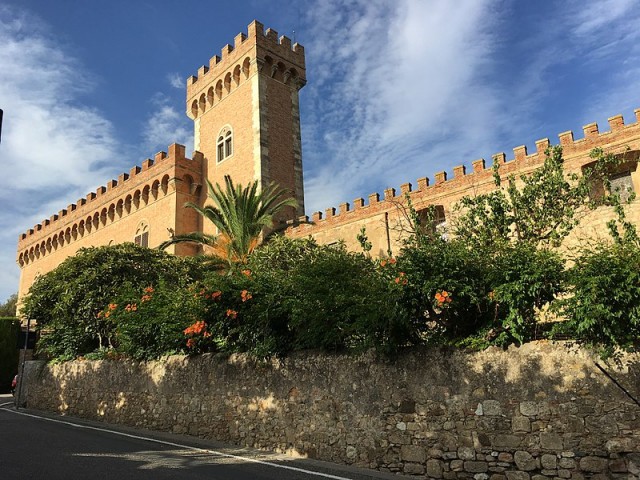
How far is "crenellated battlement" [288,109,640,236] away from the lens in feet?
64.2

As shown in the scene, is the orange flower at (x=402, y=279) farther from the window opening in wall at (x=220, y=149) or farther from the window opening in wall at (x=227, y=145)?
the window opening in wall at (x=220, y=149)

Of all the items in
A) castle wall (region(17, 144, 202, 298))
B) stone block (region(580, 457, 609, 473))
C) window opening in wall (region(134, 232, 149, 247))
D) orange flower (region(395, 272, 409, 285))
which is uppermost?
castle wall (region(17, 144, 202, 298))

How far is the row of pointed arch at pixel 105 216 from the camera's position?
31.8 meters

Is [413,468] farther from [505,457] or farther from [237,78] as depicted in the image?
[237,78]

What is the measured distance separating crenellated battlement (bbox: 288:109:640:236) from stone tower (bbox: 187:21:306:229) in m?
3.68

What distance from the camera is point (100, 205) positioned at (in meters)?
36.7

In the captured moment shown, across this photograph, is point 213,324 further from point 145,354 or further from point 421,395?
point 421,395

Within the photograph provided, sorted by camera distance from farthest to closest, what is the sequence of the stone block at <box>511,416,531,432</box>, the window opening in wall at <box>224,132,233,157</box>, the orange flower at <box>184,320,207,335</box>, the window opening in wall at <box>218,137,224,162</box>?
the window opening in wall at <box>218,137,224,162</box> < the window opening in wall at <box>224,132,233,157</box> < the orange flower at <box>184,320,207,335</box> < the stone block at <box>511,416,531,432</box>

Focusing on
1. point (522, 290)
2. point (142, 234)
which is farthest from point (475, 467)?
point (142, 234)

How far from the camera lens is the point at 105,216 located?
36.5m

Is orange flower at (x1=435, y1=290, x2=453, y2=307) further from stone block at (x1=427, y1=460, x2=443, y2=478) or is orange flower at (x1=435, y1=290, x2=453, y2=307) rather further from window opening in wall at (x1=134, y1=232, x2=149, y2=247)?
window opening in wall at (x1=134, y1=232, x2=149, y2=247)

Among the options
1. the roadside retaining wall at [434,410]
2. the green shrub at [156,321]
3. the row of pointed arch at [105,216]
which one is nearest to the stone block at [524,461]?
the roadside retaining wall at [434,410]

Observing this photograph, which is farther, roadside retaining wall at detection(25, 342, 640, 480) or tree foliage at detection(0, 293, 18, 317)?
tree foliage at detection(0, 293, 18, 317)

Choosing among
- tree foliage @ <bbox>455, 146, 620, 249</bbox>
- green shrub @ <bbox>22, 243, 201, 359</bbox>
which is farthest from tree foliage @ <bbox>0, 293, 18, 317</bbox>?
tree foliage @ <bbox>455, 146, 620, 249</bbox>
